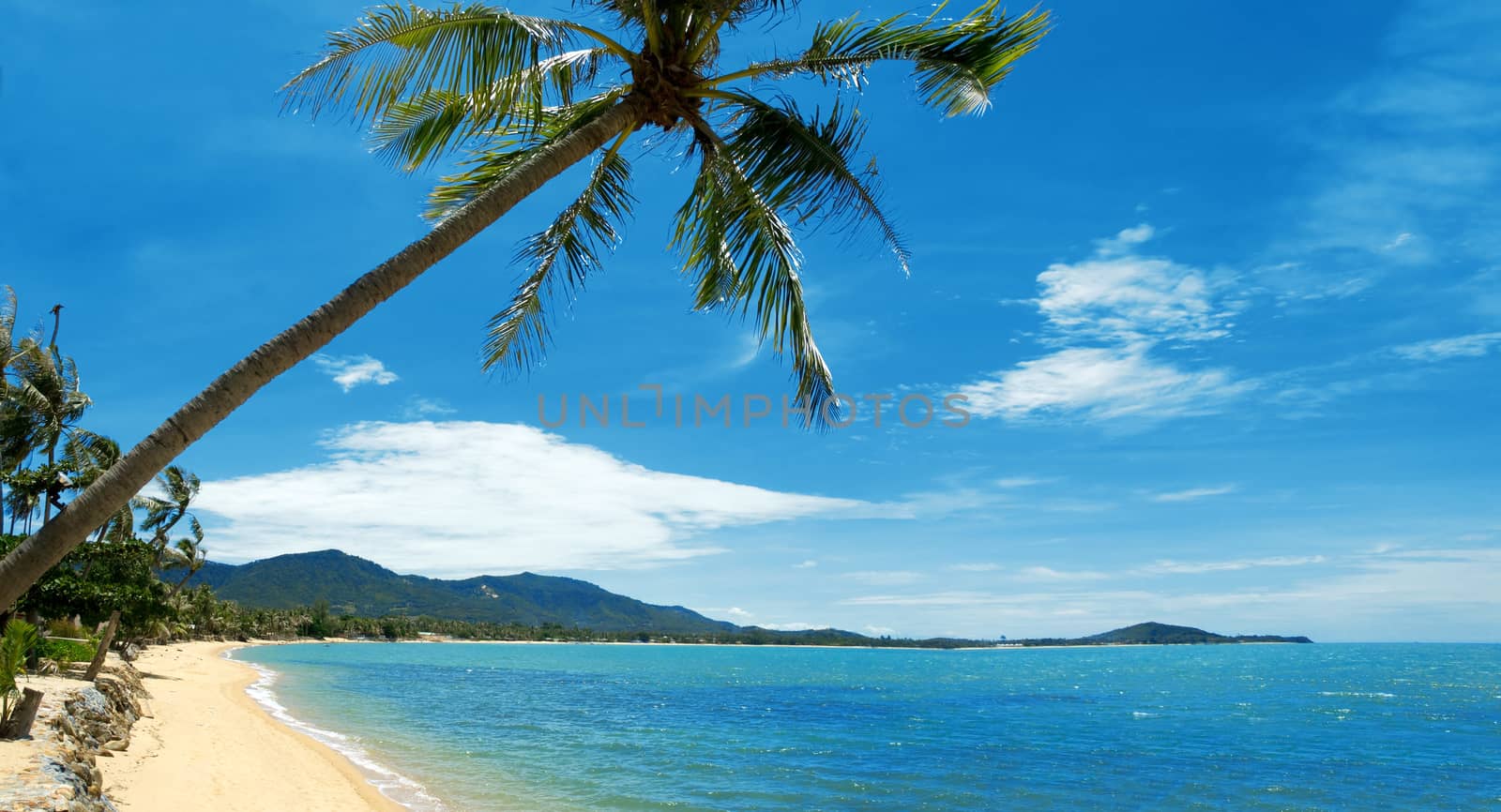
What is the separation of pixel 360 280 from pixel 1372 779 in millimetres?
23471

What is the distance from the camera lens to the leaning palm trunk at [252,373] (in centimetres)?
317

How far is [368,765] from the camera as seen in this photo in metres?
15.6

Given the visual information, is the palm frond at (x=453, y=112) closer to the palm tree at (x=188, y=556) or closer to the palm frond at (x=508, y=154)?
the palm frond at (x=508, y=154)

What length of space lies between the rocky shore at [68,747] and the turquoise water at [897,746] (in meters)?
4.14

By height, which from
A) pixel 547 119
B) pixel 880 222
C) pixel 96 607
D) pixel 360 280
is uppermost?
pixel 547 119

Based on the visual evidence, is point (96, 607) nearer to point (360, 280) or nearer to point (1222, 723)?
point (360, 280)

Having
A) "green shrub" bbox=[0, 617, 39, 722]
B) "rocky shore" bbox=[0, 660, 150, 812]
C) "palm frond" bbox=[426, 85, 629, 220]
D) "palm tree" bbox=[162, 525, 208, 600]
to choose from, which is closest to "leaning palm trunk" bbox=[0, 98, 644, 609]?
"palm frond" bbox=[426, 85, 629, 220]

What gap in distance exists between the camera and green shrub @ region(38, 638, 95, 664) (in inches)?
697

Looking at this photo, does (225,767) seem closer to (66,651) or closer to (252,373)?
(66,651)

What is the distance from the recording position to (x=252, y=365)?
3.61 metres

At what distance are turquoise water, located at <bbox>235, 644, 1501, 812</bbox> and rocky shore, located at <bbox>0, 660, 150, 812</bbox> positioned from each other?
4143mm

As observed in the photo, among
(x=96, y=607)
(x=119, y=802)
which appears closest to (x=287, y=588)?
(x=96, y=607)

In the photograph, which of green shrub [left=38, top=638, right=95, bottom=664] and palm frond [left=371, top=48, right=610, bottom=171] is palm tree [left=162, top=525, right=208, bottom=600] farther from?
palm frond [left=371, top=48, right=610, bottom=171]

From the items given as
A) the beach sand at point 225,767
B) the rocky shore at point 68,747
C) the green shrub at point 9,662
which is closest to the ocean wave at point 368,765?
the beach sand at point 225,767
